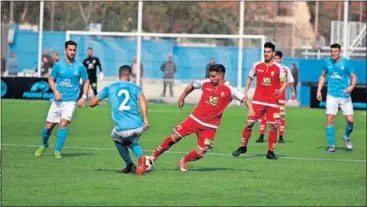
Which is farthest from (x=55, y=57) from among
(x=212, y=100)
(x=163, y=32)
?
(x=212, y=100)

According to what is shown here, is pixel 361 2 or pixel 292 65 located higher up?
pixel 361 2

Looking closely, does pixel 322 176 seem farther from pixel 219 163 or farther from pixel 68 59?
pixel 68 59

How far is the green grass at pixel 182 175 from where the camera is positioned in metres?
12.6

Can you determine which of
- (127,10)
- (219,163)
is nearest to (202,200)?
(219,163)

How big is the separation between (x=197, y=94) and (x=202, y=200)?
3160cm

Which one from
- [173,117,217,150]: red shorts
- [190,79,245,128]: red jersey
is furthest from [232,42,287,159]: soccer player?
[173,117,217,150]: red shorts

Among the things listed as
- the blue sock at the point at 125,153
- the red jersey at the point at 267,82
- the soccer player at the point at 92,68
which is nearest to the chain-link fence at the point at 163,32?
the soccer player at the point at 92,68

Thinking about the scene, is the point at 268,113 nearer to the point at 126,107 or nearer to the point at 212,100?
the point at 212,100

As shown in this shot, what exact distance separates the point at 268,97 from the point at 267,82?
30 cm

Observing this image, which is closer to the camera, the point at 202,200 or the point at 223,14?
the point at 202,200

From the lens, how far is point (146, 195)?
42.0ft

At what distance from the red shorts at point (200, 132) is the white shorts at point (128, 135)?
1.01 metres

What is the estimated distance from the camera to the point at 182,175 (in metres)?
15.6

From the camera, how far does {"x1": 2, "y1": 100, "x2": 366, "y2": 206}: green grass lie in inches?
497
